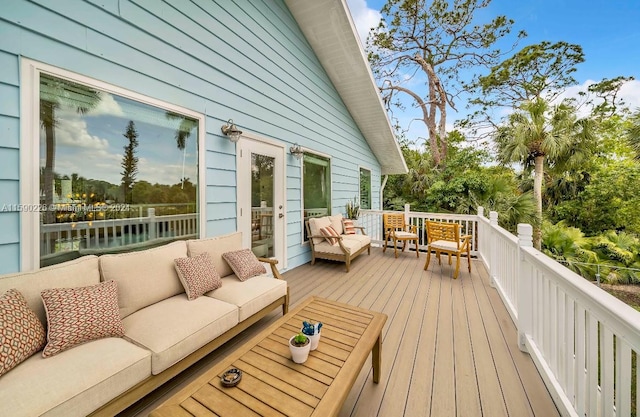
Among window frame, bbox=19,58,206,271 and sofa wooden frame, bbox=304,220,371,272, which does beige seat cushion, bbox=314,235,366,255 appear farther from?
window frame, bbox=19,58,206,271

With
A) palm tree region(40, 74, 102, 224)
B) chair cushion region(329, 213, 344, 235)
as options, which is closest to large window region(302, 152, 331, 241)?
chair cushion region(329, 213, 344, 235)

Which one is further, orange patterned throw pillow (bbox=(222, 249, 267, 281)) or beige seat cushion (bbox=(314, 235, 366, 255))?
beige seat cushion (bbox=(314, 235, 366, 255))

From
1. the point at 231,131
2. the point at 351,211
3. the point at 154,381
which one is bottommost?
the point at 154,381

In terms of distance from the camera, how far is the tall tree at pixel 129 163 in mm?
2330

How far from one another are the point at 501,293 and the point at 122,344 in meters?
3.95

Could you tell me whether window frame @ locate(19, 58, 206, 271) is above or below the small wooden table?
above

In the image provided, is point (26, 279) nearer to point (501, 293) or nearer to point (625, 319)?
point (625, 319)

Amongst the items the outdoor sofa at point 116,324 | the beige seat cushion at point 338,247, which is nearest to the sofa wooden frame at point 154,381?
the outdoor sofa at point 116,324

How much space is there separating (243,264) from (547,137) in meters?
9.65

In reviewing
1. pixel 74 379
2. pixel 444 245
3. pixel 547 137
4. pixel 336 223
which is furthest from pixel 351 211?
pixel 547 137

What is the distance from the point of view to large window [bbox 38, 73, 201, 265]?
1922 mm

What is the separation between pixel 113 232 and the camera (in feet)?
7.48

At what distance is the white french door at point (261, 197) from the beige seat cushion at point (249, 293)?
110 centimetres

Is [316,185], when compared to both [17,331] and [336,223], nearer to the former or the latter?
[336,223]
